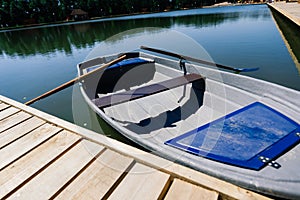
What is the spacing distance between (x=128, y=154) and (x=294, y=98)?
7.54 feet

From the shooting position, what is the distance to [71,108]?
534 centimetres

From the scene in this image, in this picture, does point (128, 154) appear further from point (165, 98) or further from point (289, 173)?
point (165, 98)

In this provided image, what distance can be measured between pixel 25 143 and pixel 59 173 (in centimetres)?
64

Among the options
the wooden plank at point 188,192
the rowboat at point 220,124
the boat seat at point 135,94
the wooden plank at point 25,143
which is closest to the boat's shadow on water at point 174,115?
the rowboat at point 220,124

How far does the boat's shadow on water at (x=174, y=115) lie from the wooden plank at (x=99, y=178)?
1668 mm

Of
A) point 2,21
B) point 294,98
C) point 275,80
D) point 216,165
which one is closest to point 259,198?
point 216,165

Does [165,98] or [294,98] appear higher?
[294,98]

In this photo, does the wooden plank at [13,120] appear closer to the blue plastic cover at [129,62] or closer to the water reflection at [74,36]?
the blue plastic cover at [129,62]

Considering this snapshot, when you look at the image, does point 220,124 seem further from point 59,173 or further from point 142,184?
point 59,173

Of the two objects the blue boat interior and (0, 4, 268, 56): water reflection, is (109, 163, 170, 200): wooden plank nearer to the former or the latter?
the blue boat interior

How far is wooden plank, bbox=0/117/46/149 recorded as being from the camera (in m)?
1.91

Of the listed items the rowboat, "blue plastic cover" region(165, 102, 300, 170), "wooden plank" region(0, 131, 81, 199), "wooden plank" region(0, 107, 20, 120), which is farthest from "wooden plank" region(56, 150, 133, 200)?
"wooden plank" region(0, 107, 20, 120)

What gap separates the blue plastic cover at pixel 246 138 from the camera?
1.95 metres

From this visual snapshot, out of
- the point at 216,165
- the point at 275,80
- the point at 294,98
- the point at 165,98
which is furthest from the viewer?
the point at 275,80
